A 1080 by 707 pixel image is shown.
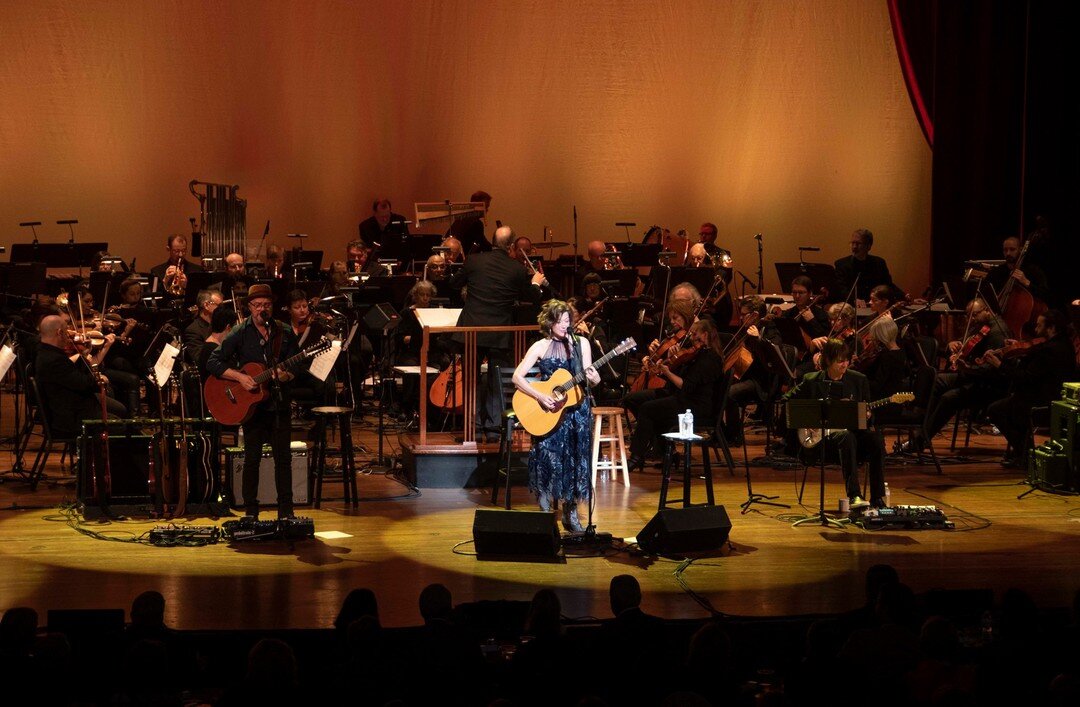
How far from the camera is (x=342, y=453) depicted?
917 centimetres

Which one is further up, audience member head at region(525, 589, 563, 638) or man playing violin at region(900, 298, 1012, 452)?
man playing violin at region(900, 298, 1012, 452)

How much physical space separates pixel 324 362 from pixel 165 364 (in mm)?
1133

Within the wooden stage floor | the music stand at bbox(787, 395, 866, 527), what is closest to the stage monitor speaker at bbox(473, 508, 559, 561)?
the wooden stage floor

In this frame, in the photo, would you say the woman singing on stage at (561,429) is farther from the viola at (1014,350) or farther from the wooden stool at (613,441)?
the viola at (1014,350)

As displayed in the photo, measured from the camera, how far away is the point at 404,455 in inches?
401

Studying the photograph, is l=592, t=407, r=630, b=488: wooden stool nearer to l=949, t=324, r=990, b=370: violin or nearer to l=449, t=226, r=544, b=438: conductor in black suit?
l=449, t=226, r=544, b=438: conductor in black suit

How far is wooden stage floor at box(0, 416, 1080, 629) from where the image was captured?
680 centimetres

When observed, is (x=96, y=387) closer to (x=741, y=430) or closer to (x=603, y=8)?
(x=741, y=430)

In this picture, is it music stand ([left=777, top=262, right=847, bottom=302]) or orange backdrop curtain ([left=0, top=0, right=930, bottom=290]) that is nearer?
music stand ([left=777, top=262, right=847, bottom=302])

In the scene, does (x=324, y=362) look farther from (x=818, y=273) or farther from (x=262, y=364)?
(x=818, y=273)

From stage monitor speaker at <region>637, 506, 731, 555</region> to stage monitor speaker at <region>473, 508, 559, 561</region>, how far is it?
1.77 feet

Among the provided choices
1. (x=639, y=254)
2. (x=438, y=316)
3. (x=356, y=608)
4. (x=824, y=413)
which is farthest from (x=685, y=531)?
(x=639, y=254)

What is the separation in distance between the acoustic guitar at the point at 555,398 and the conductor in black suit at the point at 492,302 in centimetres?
198

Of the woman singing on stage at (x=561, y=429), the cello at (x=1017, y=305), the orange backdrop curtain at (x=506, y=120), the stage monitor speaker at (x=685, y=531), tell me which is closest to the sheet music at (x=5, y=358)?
the woman singing on stage at (x=561, y=429)
